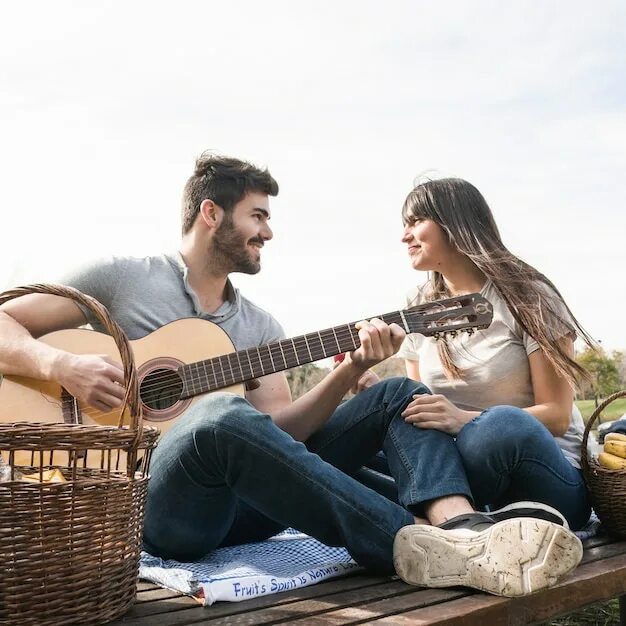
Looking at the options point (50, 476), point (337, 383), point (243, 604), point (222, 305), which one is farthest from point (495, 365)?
point (50, 476)

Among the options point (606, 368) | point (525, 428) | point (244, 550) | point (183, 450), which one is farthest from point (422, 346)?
point (606, 368)

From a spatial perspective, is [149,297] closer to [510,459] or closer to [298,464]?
[298,464]

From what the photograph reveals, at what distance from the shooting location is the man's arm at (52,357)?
2.21 m

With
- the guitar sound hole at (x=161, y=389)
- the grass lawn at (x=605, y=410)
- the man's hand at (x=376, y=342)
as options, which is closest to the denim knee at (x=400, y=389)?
the man's hand at (x=376, y=342)

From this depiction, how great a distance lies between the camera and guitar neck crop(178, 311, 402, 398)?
8.34ft

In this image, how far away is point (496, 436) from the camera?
2055 mm

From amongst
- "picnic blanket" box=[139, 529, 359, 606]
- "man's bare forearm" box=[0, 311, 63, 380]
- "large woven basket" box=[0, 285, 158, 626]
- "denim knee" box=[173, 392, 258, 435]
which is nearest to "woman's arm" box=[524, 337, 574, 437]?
"picnic blanket" box=[139, 529, 359, 606]

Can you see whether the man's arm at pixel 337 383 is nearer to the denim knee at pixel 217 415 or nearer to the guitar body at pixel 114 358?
the guitar body at pixel 114 358

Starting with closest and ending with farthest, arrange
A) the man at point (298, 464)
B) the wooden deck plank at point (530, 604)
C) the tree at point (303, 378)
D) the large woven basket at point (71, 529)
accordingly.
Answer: the large woven basket at point (71, 529) < the wooden deck plank at point (530, 604) < the man at point (298, 464) < the tree at point (303, 378)

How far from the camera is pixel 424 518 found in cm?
196

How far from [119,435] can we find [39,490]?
0.17 metres

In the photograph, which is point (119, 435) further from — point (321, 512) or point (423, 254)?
point (423, 254)

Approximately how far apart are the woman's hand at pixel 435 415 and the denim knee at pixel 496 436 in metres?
0.03

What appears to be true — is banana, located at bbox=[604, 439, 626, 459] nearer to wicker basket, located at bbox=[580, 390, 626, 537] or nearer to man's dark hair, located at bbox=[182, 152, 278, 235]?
wicker basket, located at bbox=[580, 390, 626, 537]
